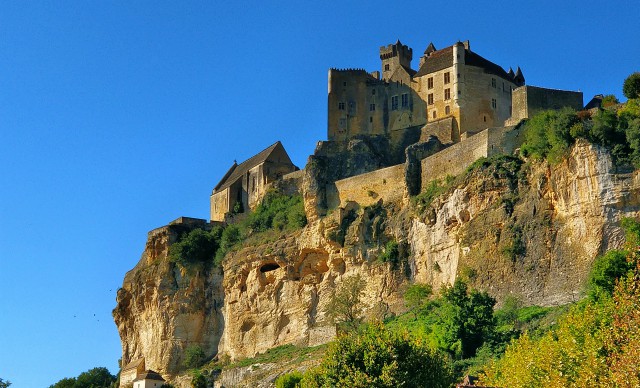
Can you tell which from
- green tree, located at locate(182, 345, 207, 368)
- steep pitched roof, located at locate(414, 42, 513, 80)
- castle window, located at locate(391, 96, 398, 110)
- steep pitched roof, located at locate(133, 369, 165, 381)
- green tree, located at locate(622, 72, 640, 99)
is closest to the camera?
green tree, located at locate(622, 72, 640, 99)

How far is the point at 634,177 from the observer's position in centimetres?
5425

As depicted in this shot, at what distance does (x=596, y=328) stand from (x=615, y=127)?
15772 mm

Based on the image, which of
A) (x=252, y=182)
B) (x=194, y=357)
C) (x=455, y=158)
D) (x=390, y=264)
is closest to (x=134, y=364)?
(x=194, y=357)

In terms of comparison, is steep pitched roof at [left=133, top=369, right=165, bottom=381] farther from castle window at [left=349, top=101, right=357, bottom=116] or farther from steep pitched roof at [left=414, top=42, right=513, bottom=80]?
steep pitched roof at [left=414, top=42, right=513, bottom=80]

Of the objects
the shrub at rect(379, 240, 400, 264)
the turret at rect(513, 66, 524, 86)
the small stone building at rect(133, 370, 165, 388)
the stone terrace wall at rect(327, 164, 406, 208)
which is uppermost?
the turret at rect(513, 66, 524, 86)

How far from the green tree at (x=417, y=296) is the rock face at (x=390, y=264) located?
667 millimetres

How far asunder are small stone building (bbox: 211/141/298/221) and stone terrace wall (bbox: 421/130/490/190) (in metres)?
15.2

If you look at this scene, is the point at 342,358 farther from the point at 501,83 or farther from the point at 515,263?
the point at 501,83

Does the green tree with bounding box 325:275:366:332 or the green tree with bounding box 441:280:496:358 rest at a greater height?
the green tree with bounding box 325:275:366:332

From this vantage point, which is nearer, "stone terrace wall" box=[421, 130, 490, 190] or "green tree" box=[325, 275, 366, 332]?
"stone terrace wall" box=[421, 130, 490, 190]

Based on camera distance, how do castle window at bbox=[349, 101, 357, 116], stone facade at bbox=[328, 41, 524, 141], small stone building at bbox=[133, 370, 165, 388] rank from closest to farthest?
small stone building at bbox=[133, 370, 165, 388], stone facade at bbox=[328, 41, 524, 141], castle window at bbox=[349, 101, 357, 116]

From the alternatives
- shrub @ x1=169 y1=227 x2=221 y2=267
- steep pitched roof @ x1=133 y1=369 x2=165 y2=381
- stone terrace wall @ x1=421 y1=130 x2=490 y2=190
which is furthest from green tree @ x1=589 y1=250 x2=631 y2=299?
steep pitched roof @ x1=133 y1=369 x2=165 y2=381

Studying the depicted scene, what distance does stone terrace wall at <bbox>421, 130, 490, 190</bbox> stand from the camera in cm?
6294

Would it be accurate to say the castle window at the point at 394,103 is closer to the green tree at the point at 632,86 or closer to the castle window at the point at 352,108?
the castle window at the point at 352,108
